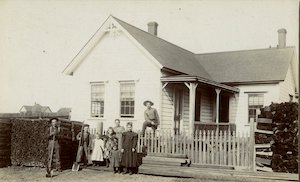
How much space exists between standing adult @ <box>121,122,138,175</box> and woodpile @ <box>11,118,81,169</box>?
2615 mm

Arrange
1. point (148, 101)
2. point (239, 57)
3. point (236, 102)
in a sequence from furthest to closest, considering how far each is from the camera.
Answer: point (239, 57), point (236, 102), point (148, 101)

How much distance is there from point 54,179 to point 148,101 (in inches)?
208

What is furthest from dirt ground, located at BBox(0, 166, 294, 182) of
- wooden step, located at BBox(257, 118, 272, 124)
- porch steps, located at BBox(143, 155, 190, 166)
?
wooden step, located at BBox(257, 118, 272, 124)

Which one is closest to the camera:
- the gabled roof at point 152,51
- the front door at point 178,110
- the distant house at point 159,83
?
the distant house at point 159,83

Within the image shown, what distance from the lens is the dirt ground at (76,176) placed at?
37.1 ft

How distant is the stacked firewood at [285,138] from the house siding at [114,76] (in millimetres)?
5749

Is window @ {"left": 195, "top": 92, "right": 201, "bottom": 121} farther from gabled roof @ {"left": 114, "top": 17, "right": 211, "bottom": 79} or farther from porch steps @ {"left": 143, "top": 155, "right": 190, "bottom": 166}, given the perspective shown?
porch steps @ {"left": 143, "top": 155, "right": 190, "bottom": 166}

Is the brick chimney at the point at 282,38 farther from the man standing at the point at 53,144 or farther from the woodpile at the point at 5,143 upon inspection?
the woodpile at the point at 5,143

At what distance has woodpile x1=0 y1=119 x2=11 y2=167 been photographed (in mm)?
14207

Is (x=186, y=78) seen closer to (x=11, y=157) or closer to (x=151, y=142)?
(x=151, y=142)

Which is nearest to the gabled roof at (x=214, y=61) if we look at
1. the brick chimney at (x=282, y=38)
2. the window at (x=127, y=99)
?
the brick chimney at (x=282, y=38)

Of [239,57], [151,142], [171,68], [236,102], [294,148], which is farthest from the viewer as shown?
[239,57]

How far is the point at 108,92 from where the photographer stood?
58.1 feet

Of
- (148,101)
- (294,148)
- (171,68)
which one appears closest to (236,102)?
(171,68)
